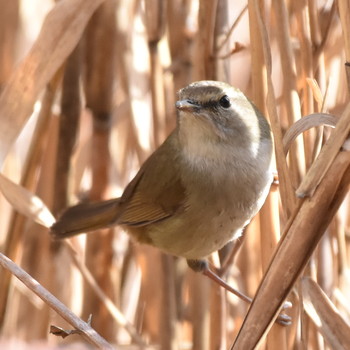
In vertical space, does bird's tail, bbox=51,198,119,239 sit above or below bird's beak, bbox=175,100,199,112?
below

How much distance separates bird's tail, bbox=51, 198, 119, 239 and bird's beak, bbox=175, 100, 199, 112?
20.8 inches

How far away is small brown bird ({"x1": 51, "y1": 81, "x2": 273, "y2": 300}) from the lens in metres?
1.90

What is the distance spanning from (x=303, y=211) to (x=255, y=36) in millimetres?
554

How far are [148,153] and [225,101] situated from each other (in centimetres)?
47

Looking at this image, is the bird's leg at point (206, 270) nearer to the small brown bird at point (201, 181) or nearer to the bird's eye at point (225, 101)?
the small brown bird at point (201, 181)

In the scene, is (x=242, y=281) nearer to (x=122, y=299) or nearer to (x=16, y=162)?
(x=122, y=299)

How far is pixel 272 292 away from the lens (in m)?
1.28

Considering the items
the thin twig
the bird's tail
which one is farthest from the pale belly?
the thin twig

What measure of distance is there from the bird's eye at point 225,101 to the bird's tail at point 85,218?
543 mm

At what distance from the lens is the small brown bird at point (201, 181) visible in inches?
74.9

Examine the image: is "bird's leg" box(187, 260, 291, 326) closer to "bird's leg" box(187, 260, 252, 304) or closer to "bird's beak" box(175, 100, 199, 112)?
"bird's leg" box(187, 260, 252, 304)

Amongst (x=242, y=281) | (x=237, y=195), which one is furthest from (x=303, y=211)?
(x=242, y=281)

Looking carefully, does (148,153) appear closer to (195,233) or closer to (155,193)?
(155,193)

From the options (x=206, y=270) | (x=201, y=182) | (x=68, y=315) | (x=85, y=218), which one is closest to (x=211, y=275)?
(x=206, y=270)
